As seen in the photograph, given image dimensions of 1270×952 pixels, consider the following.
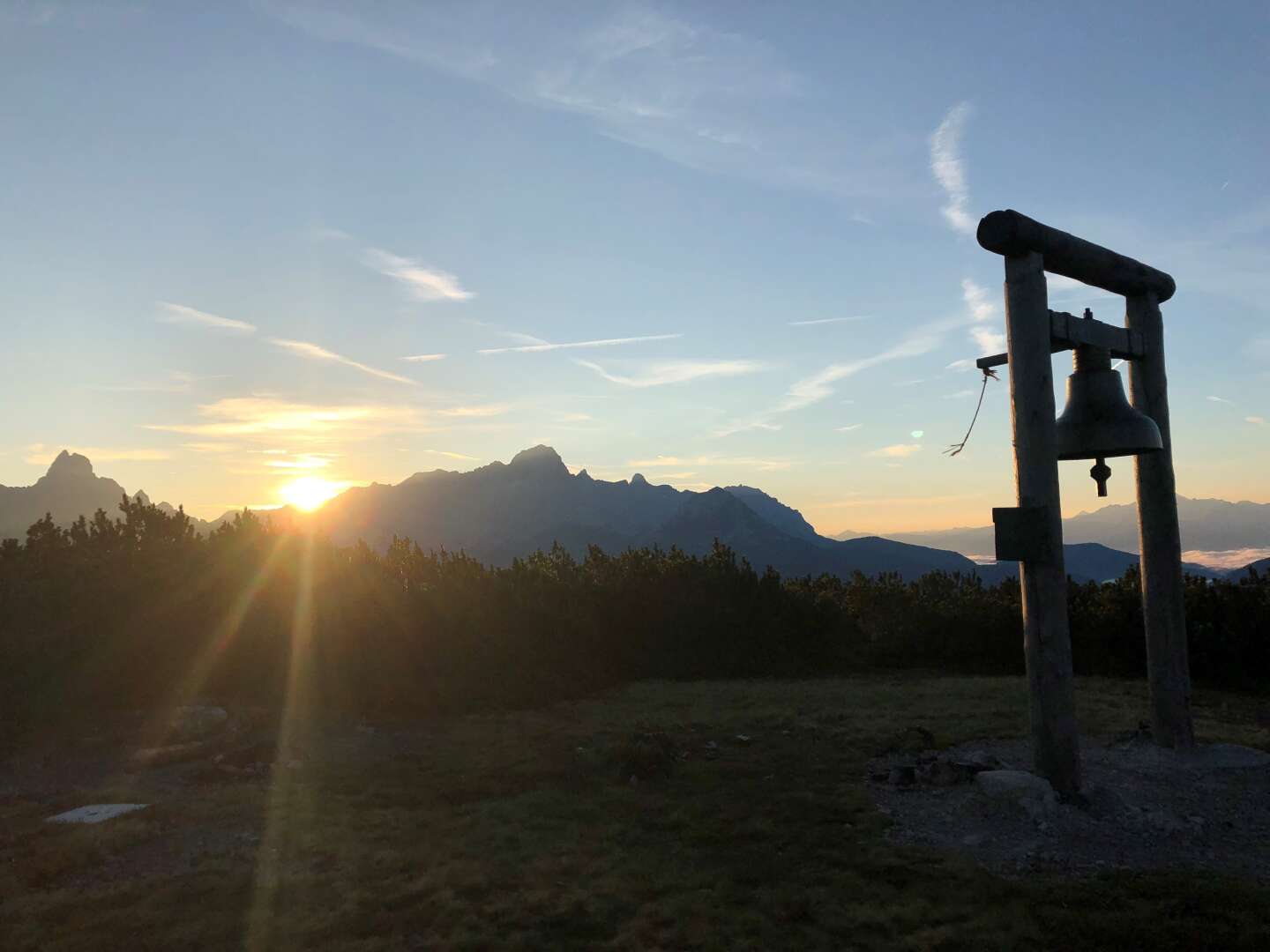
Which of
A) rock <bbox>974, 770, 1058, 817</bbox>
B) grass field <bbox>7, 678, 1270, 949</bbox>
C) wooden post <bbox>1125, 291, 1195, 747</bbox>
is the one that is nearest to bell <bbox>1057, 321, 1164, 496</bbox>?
wooden post <bbox>1125, 291, 1195, 747</bbox>

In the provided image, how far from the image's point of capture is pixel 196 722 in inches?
410

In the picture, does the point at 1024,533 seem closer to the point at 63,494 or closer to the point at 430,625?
the point at 430,625

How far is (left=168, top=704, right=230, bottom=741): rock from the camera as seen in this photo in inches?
403

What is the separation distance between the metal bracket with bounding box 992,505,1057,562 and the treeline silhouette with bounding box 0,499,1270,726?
857cm

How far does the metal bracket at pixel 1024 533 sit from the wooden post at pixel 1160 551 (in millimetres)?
2010

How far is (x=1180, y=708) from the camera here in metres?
7.98

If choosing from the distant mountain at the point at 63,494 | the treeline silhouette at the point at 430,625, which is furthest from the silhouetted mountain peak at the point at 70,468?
the treeline silhouette at the point at 430,625

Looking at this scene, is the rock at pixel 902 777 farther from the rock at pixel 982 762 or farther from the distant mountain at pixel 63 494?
the distant mountain at pixel 63 494

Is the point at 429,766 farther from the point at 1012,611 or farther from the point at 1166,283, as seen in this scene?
the point at 1012,611

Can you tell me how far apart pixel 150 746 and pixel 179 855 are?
13.6 feet

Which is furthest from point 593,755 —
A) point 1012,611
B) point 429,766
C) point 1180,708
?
point 1012,611

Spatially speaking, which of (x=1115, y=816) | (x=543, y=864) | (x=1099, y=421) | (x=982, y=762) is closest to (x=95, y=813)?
(x=543, y=864)

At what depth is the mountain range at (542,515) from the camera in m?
110

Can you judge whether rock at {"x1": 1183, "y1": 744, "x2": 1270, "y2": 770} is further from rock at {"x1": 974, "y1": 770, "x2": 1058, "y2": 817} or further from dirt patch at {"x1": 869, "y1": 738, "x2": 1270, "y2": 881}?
rock at {"x1": 974, "y1": 770, "x2": 1058, "y2": 817}
